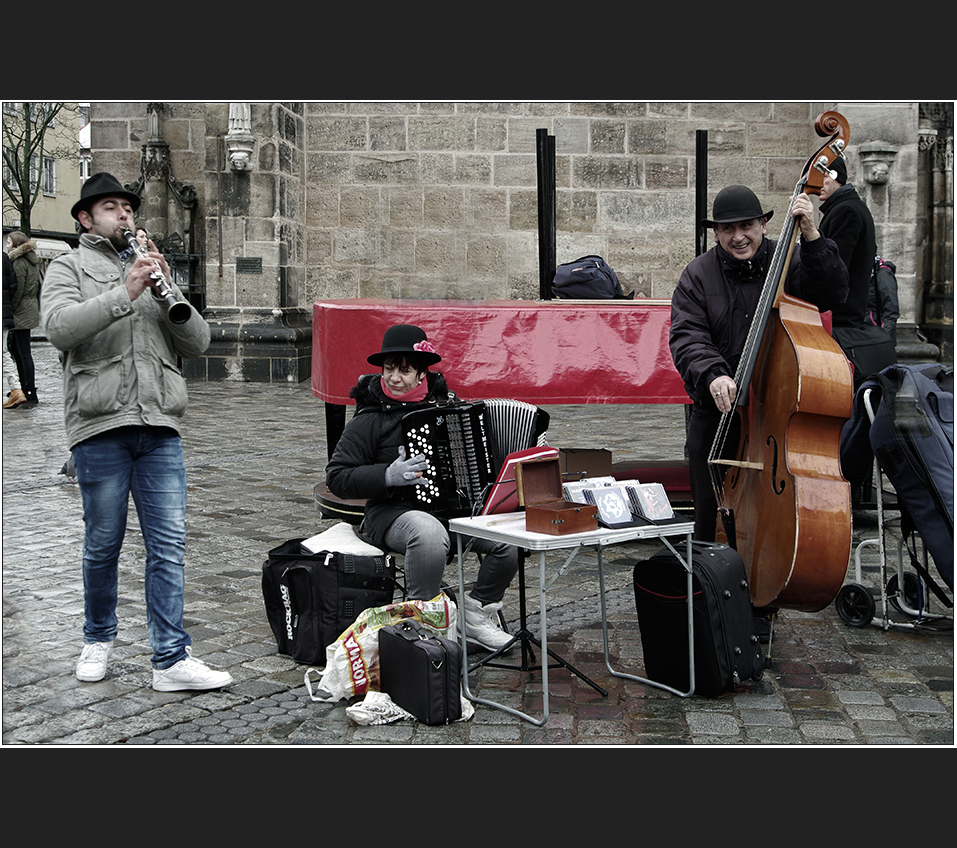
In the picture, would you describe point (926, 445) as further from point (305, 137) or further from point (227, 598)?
point (305, 137)

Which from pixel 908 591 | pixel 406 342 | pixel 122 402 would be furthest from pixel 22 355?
pixel 908 591

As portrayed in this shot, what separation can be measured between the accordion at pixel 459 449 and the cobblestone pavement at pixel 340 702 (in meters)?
0.73

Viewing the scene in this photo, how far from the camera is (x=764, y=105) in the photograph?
15.7 m

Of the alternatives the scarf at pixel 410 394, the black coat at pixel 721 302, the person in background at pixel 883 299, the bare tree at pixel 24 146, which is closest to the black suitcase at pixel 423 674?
the scarf at pixel 410 394

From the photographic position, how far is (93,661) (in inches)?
175

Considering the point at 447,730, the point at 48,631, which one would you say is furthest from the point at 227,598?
the point at 447,730

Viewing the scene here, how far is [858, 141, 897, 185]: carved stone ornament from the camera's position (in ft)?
44.0

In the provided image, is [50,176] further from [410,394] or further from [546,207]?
[410,394]

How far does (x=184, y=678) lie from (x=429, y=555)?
104cm

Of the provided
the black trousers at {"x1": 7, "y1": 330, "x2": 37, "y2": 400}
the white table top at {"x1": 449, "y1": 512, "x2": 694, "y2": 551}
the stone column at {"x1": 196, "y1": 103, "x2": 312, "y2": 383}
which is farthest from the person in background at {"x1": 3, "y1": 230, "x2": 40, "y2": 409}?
the white table top at {"x1": 449, "y1": 512, "x2": 694, "y2": 551}

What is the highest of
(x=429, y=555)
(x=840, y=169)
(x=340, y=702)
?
(x=840, y=169)

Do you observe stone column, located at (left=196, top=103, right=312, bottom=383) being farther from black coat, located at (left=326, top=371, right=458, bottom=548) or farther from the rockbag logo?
the rockbag logo

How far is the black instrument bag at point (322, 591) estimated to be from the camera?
180 inches

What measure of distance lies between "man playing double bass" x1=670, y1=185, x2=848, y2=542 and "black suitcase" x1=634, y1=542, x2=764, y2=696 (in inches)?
27.5
